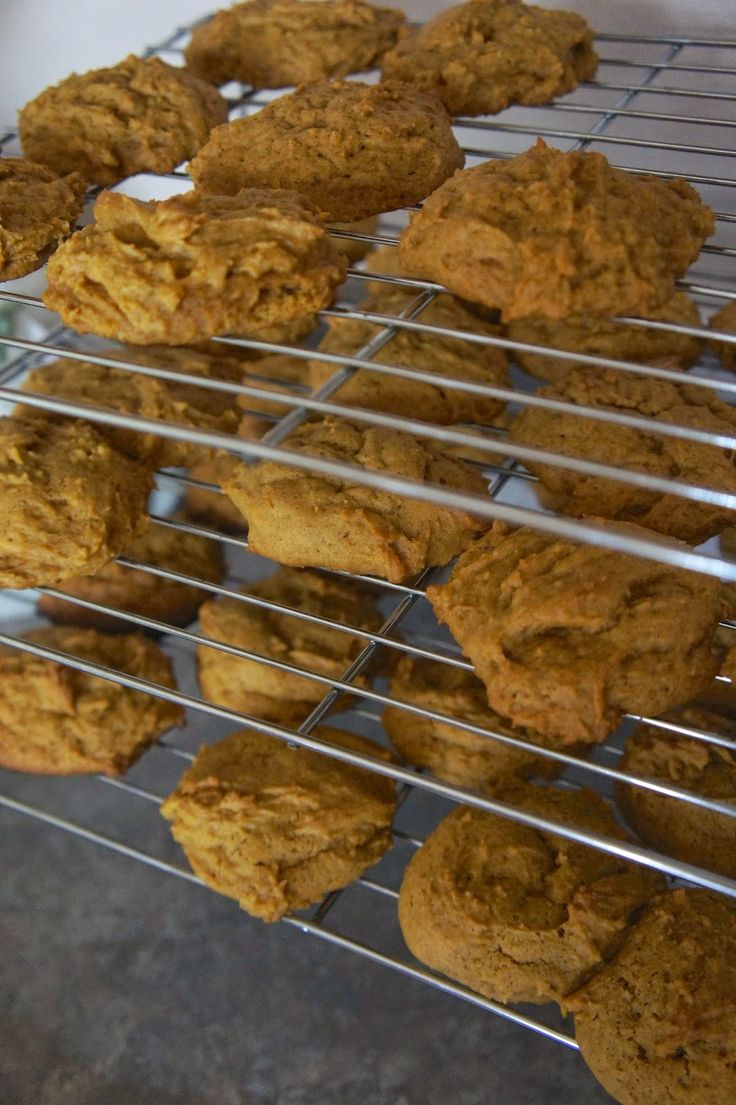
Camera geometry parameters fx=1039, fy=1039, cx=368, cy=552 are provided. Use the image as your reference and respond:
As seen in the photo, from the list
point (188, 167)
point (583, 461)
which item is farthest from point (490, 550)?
point (188, 167)

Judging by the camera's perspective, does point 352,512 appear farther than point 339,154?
No

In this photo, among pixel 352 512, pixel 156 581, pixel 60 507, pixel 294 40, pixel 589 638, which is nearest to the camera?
pixel 589 638

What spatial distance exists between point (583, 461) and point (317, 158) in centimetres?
72

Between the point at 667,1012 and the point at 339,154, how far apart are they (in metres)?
1.17

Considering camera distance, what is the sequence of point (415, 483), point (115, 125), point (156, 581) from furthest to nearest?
point (156, 581)
point (115, 125)
point (415, 483)

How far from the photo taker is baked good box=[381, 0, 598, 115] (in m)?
1.62

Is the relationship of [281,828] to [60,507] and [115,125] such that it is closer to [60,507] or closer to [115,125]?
Result: [60,507]

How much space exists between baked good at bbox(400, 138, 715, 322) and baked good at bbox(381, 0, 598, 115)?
1.19 ft

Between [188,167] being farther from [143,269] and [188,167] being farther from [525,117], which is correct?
[525,117]

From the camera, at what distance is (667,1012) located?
47.3 inches

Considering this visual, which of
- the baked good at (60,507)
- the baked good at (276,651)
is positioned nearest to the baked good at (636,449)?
the baked good at (276,651)

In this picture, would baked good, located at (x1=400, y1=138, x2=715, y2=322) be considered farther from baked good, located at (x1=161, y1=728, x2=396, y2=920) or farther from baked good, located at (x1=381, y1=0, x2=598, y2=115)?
baked good, located at (x1=161, y1=728, x2=396, y2=920)

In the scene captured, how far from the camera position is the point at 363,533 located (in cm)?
128

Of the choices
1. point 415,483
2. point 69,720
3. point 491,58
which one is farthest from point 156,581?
point 415,483
